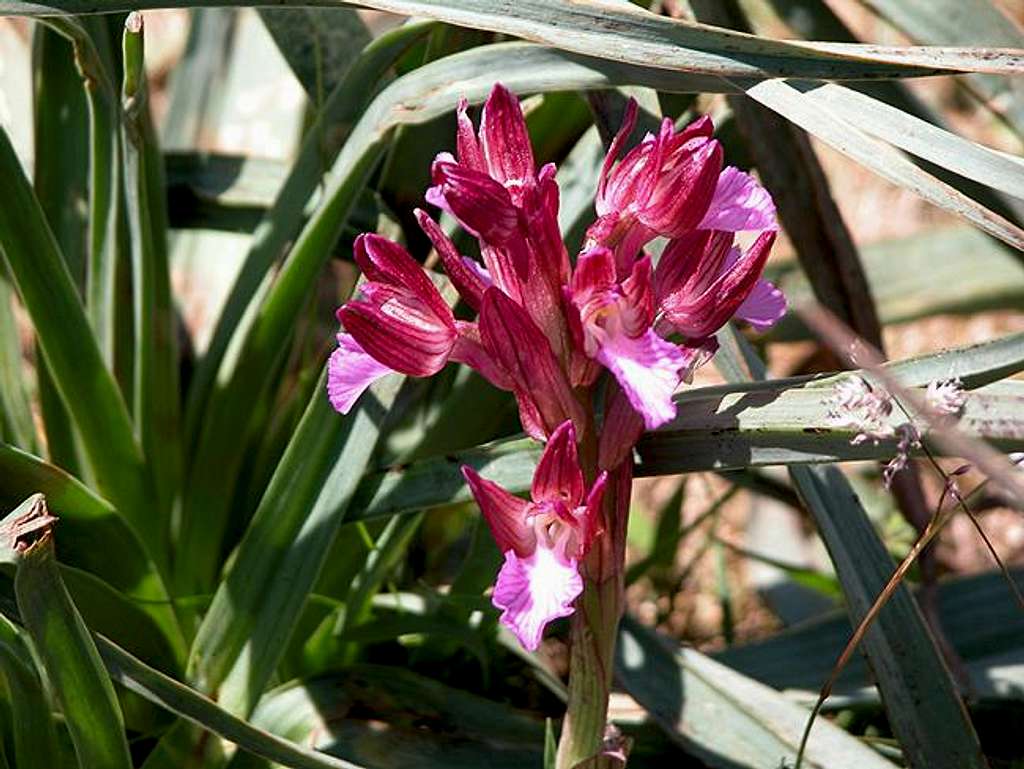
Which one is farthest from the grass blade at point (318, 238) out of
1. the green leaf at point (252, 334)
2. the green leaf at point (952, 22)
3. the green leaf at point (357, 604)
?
the green leaf at point (952, 22)

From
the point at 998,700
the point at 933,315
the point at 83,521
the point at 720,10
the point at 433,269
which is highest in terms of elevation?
the point at 933,315

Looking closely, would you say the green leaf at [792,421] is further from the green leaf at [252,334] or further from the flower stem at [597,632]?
the green leaf at [252,334]

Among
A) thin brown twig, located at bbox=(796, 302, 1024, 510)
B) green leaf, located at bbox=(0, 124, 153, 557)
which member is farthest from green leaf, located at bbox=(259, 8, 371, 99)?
thin brown twig, located at bbox=(796, 302, 1024, 510)

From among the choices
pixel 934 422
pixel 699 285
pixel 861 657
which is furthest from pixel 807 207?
pixel 934 422

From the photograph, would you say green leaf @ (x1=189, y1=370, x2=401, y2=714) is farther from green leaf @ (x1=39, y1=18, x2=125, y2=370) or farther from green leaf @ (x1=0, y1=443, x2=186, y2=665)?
green leaf @ (x1=39, y1=18, x2=125, y2=370)

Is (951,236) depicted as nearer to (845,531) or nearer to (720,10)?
(720,10)

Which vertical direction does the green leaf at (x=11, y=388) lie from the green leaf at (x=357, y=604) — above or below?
below

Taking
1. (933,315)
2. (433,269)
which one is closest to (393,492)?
(433,269)
